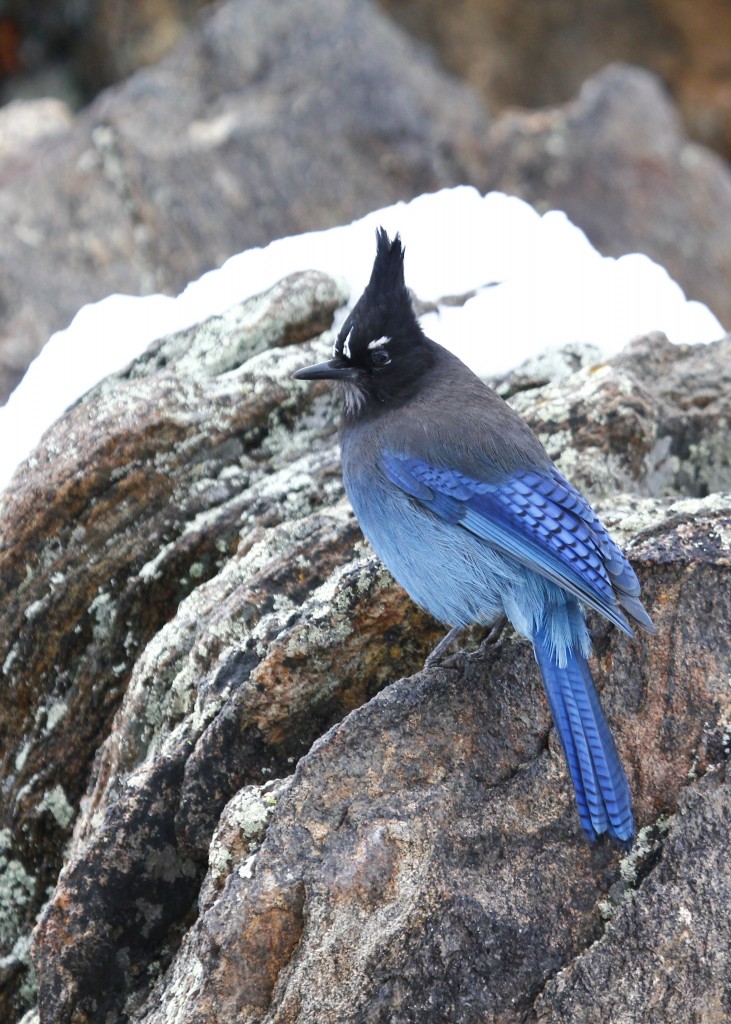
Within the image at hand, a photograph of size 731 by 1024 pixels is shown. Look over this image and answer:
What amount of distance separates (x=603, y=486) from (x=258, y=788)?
1.64 meters

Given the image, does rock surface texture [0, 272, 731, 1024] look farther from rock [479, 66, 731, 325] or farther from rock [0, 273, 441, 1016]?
rock [479, 66, 731, 325]

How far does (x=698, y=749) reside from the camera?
2982 millimetres

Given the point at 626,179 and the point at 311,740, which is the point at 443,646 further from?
the point at 626,179

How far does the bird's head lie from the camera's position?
3.93m

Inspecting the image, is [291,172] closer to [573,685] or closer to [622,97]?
[622,97]

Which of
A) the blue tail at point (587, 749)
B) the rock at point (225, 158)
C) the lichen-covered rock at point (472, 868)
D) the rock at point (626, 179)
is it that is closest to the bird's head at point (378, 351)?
the lichen-covered rock at point (472, 868)

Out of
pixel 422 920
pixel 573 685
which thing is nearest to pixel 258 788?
pixel 422 920

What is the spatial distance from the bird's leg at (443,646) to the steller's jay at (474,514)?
0.6 inches

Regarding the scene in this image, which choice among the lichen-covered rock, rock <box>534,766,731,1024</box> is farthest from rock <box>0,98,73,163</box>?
rock <box>534,766,731,1024</box>

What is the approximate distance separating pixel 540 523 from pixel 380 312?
3.20ft

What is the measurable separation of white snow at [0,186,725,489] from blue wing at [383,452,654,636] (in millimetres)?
1278

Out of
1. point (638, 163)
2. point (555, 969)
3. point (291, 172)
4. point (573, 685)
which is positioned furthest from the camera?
point (638, 163)

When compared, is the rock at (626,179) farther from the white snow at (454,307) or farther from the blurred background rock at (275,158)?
the white snow at (454,307)

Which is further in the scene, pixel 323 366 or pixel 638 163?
pixel 638 163
